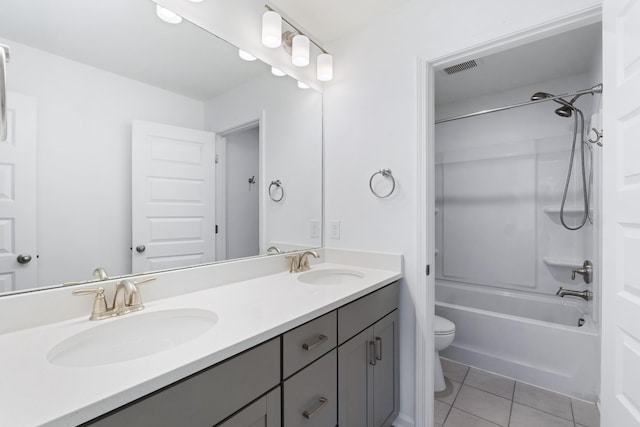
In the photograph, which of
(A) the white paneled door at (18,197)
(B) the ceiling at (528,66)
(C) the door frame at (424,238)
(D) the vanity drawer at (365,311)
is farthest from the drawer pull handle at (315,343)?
(B) the ceiling at (528,66)

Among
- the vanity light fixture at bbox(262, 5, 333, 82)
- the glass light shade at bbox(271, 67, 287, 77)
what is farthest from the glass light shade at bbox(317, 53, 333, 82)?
the glass light shade at bbox(271, 67, 287, 77)

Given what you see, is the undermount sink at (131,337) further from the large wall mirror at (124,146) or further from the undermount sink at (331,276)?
the undermount sink at (331,276)

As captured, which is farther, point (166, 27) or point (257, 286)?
point (257, 286)

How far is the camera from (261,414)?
826mm

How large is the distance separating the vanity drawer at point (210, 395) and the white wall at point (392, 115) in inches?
40.0

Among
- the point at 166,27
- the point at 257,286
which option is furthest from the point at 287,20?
the point at 257,286

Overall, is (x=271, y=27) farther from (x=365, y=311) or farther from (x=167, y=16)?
(x=365, y=311)

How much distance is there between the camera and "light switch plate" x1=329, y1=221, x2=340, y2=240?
6.28ft

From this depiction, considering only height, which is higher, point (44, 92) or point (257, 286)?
point (44, 92)

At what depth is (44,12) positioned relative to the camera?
94 cm

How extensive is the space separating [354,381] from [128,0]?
5.85 ft

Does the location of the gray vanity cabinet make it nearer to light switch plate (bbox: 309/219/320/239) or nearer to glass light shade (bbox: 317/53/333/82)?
light switch plate (bbox: 309/219/320/239)

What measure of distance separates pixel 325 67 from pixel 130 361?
70.4 inches

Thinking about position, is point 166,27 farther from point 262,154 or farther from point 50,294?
point 50,294
